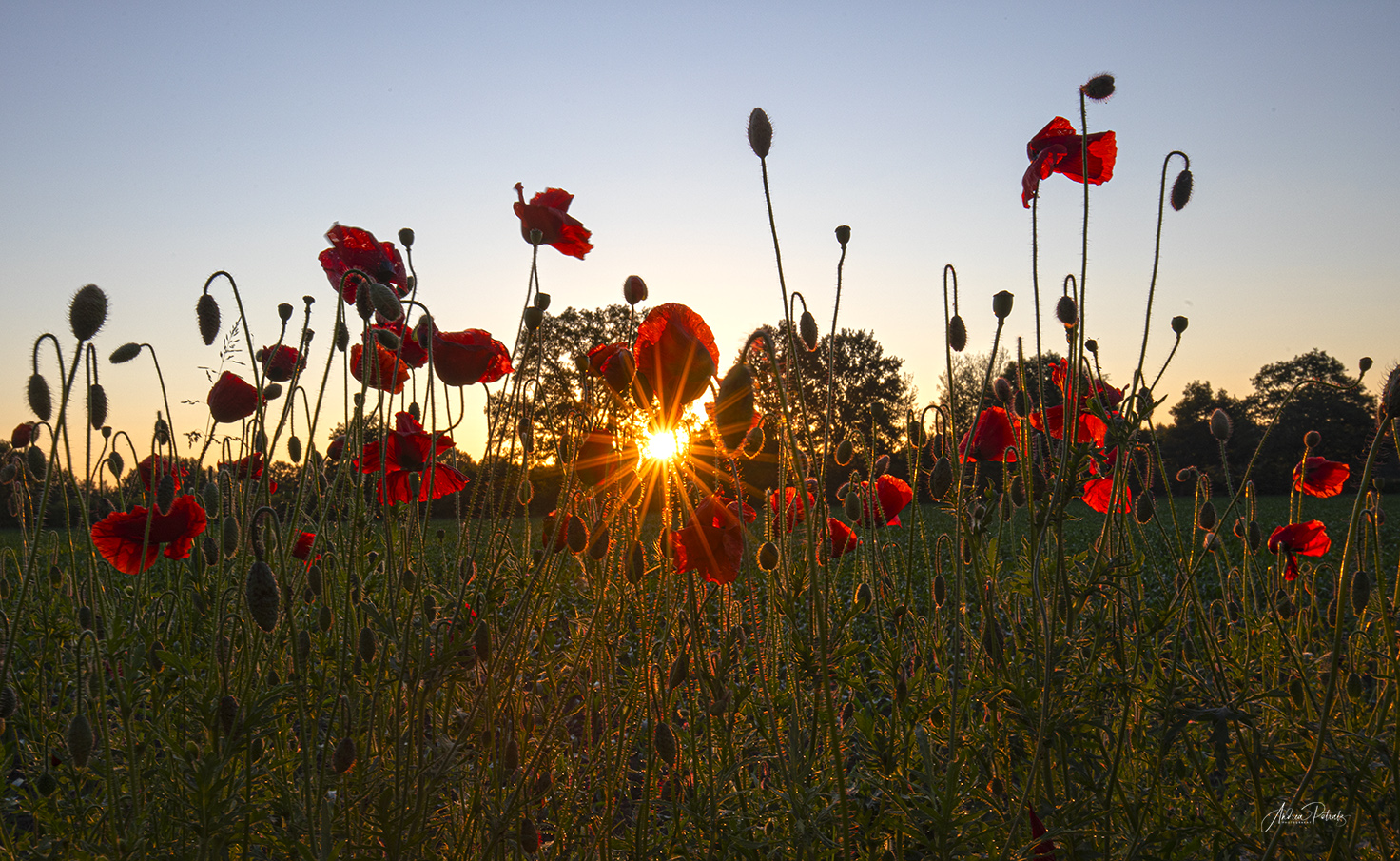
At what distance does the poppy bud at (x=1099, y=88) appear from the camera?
1.47 meters

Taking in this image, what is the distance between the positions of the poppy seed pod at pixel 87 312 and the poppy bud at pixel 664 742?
1.15 metres

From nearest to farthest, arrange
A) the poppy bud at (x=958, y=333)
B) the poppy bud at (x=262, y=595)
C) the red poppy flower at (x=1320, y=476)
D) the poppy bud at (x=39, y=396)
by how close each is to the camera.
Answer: the poppy bud at (x=262, y=595), the poppy bud at (x=39, y=396), the poppy bud at (x=958, y=333), the red poppy flower at (x=1320, y=476)

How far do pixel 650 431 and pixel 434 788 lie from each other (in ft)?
2.39

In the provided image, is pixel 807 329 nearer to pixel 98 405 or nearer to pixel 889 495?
pixel 889 495

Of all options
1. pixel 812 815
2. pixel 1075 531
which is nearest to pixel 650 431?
pixel 812 815

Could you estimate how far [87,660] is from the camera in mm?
2004

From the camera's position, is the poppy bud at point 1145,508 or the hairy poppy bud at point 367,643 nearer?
the hairy poppy bud at point 367,643

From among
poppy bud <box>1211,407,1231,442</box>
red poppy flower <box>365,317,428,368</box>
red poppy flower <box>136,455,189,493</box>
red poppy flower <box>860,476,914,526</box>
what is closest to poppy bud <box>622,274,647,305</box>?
red poppy flower <box>365,317,428,368</box>

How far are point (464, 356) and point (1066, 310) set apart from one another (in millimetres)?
1400

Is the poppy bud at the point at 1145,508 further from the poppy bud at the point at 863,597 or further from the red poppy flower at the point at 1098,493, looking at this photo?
the poppy bud at the point at 863,597

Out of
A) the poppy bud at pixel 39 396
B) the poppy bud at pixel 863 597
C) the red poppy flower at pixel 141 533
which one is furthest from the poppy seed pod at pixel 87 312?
the poppy bud at pixel 863 597

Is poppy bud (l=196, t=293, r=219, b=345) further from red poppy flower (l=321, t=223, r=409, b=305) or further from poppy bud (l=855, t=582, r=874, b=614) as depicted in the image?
poppy bud (l=855, t=582, r=874, b=614)

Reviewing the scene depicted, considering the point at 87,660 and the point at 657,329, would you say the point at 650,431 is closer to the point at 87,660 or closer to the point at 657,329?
the point at 657,329

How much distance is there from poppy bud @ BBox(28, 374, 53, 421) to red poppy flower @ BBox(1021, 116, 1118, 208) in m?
1.91
